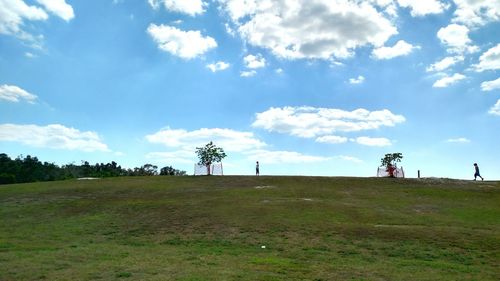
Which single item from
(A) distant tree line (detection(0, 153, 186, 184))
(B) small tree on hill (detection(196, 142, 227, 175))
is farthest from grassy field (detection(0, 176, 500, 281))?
(A) distant tree line (detection(0, 153, 186, 184))

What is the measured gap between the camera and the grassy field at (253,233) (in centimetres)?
1658

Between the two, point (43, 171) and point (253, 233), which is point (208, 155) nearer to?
point (253, 233)

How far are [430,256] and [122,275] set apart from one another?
12.8 meters

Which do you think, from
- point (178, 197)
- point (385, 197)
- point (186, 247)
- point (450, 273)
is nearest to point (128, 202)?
point (178, 197)

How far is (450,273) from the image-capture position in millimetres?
16625

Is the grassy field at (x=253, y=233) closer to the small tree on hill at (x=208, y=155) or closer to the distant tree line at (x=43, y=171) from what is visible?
the small tree on hill at (x=208, y=155)

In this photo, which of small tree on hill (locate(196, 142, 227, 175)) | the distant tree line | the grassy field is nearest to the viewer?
the grassy field

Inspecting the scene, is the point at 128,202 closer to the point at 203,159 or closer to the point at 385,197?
the point at 385,197

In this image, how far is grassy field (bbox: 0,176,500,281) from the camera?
16.6 meters

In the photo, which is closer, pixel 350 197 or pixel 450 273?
pixel 450 273

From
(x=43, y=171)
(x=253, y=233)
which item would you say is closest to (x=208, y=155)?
(x=253, y=233)

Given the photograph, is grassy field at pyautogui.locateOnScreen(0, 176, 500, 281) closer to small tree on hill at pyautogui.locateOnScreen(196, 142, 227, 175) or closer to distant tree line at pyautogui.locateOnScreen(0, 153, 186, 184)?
small tree on hill at pyautogui.locateOnScreen(196, 142, 227, 175)

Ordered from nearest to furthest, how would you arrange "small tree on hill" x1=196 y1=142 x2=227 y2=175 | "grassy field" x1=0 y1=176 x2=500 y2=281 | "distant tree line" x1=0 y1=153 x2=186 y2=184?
"grassy field" x1=0 y1=176 x2=500 y2=281
"small tree on hill" x1=196 y1=142 x2=227 y2=175
"distant tree line" x1=0 y1=153 x2=186 y2=184

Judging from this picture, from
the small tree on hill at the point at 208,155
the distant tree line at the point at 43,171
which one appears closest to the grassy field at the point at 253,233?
the small tree on hill at the point at 208,155
